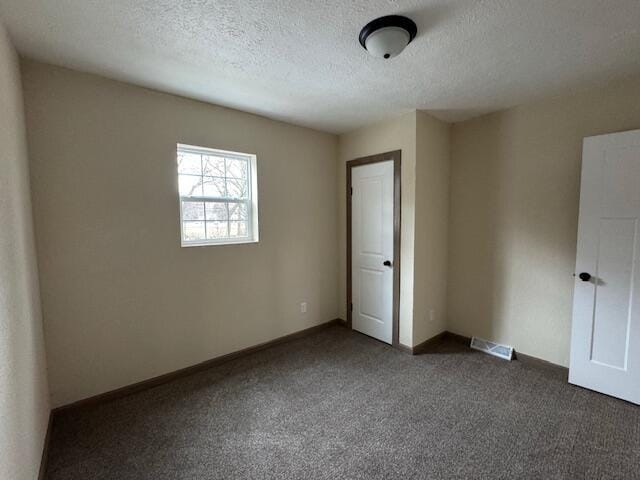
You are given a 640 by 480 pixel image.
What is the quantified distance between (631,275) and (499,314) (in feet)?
3.51

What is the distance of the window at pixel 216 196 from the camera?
2.59 m

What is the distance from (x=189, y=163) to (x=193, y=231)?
62cm

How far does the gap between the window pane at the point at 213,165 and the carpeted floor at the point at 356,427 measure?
6.09ft

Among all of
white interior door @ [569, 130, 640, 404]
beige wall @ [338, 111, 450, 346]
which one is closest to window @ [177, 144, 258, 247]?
beige wall @ [338, 111, 450, 346]

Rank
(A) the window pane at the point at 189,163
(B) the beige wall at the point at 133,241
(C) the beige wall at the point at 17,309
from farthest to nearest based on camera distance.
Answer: (A) the window pane at the point at 189,163 < (B) the beige wall at the point at 133,241 < (C) the beige wall at the point at 17,309

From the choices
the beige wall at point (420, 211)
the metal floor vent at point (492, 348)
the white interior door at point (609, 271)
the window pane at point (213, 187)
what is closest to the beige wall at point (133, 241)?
the window pane at point (213, 187)

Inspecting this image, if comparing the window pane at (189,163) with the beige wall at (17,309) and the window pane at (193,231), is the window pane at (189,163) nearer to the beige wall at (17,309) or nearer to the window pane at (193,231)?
the window pane at (193,231)

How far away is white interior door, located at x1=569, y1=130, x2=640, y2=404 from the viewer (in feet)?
6.89

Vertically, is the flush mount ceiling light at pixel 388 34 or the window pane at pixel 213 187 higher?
the flush mount ceiling light at pixel 388 34

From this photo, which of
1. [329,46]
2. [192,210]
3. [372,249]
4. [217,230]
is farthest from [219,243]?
[329,46]

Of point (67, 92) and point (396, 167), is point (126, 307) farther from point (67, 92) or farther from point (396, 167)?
point (396, 167)

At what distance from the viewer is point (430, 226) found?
10.1ft

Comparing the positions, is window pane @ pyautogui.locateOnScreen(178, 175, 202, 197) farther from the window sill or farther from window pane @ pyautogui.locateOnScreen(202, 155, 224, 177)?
the window sill

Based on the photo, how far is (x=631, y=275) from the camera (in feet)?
6.94
